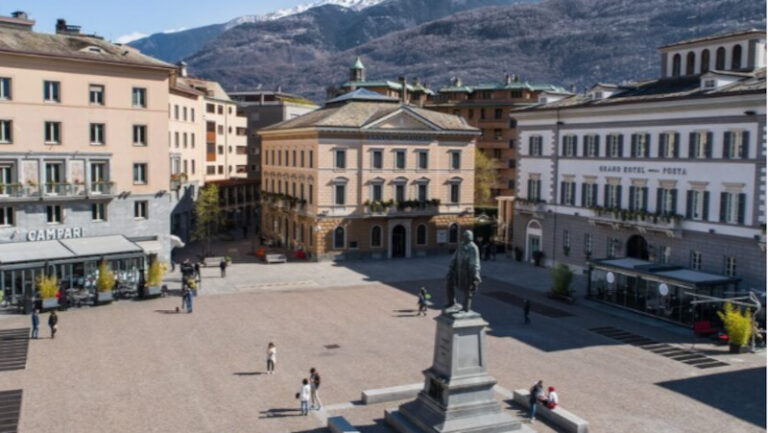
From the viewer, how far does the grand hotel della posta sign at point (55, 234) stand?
1900 inches

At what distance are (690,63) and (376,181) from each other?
1037 inches

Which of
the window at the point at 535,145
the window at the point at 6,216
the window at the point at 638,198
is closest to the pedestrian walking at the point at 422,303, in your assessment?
the window at the point at 638,198

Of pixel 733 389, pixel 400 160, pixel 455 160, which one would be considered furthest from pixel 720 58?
pixel 733 389

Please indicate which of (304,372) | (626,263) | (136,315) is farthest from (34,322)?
(626,263)

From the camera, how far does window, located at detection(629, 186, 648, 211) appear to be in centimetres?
5100

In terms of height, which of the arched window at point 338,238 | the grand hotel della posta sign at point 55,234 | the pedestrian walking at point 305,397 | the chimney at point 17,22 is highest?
the chimney at point 17,22

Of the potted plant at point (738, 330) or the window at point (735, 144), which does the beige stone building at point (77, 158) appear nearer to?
the potted plant at point (738, 330)

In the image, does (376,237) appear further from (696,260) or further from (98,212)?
(696,260)

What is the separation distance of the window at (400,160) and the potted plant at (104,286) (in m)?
28.4

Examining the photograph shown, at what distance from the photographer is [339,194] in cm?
6391

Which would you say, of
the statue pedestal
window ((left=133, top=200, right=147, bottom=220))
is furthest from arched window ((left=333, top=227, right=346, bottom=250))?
the statue pedestal

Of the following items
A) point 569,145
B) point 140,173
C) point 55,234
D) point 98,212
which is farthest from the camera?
point 569,145

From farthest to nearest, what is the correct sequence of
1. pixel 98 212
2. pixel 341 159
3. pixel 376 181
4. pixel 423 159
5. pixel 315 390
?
pixel 423 159 < pixel 376 181 < pixel 341 159 < pixel 98 212 < pixel 315 390

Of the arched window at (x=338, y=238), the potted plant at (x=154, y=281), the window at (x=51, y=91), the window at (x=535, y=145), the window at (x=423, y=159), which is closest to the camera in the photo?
the potted plant at (x=154, y=281)
